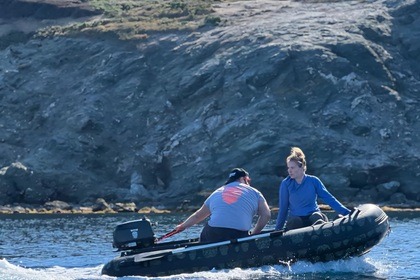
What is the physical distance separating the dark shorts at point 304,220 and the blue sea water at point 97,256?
2.67 ft

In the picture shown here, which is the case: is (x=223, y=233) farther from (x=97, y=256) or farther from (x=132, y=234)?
(x=97, y=256)

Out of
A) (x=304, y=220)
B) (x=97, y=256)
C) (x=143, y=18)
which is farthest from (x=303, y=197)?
(x=143, y=18)

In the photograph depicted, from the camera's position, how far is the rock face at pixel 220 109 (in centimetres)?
5900

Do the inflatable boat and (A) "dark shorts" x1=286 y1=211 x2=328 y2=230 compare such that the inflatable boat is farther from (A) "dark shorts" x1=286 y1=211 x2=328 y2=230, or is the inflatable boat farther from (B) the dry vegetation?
(B) the dry vegetation

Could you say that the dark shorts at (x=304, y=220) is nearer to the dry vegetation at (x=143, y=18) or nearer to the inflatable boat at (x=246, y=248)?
the inflatable boat at (x=246, y=248)

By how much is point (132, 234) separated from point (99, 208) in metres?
35.4

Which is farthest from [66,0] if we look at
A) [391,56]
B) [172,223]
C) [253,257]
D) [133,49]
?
[253,257]

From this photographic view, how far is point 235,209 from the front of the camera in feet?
67.4

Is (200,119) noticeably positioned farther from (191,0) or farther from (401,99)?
(191,0)

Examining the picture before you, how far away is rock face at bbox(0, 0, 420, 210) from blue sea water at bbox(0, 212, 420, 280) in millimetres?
14334

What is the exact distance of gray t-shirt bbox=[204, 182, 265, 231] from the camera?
808 inches

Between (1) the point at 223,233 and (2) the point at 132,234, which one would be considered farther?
(2) the point at 132,234

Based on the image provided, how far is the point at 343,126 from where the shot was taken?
60.8 metres

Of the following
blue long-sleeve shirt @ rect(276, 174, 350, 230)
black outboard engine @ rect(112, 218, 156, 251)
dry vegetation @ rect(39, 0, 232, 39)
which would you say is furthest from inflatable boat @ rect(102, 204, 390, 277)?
dry vegetation @ rect(39, 0, 232, 39)
